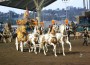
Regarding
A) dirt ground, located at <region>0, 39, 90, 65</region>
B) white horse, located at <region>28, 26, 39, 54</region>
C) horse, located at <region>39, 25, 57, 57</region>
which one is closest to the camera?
dirt ground, located at <region>0, 39, 90, 65</region>

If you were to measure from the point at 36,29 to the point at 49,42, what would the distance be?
287 cm

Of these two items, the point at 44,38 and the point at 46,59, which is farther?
the point at 44,38

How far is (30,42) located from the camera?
21.8m

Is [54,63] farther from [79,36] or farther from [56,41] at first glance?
[79,36]

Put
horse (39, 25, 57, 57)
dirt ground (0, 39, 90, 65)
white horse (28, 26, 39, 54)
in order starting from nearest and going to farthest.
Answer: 1. dirt ground (0, 39, 90, 65)
2. horse (39, 25, 57, 57)
3. white horse (28, 26, 39, 54)

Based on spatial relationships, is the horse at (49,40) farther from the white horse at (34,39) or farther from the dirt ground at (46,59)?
the white horse at (34,39)

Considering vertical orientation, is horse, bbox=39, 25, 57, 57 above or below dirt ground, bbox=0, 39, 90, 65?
above

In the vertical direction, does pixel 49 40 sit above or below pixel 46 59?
above

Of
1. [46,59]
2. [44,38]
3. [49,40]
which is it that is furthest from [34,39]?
[46,59]

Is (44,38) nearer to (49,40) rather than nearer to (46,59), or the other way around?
(49,40)

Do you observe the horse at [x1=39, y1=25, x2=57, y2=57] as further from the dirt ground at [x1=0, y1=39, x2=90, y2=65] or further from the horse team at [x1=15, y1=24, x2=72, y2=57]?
the dirt ground at [x1=0, y1=39, x2=90, y2=65]

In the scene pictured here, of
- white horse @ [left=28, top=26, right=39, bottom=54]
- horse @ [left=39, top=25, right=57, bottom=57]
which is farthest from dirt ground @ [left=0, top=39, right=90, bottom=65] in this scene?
white horse @ [left=28, top=26, right=39, bottom=54]

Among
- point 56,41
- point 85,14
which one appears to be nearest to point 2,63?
point 56,41

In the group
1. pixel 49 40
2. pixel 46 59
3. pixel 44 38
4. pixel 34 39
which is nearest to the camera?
pixel 46 59
